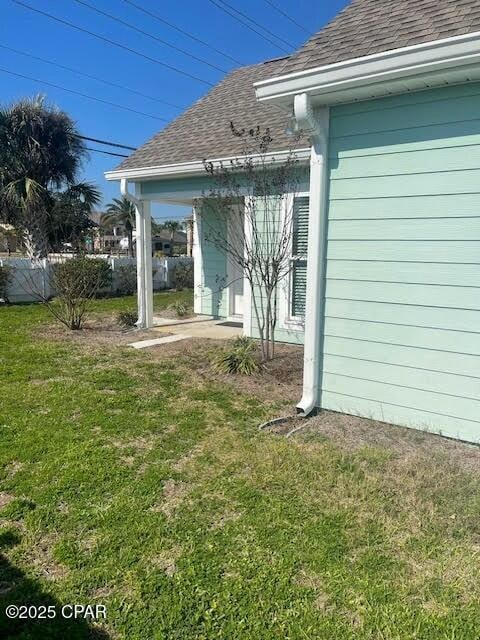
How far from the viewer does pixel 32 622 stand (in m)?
1.87

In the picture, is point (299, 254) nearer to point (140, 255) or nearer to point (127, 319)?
point (140, 255)

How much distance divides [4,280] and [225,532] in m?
10.8

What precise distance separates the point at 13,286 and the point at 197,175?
6964mm

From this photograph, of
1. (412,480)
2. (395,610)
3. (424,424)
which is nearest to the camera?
(395,610)

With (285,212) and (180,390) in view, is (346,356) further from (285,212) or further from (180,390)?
(285,212)

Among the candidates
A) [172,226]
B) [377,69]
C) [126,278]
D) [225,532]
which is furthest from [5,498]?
[172,226]

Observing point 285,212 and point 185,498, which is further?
point 285,212

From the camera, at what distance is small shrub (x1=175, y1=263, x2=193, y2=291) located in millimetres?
15562

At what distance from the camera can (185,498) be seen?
2768 mm

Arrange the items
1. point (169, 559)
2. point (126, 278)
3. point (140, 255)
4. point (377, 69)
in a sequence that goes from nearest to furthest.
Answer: point (169, 559), point (377, 69), point (140, 255), point (126, 278)

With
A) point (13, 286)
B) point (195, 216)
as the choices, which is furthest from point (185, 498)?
point (13, 286)

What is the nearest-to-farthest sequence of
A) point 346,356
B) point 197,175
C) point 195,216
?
point 346,356
point 197,175
point 195,216

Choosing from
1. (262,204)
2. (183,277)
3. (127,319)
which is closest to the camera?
(262,204)

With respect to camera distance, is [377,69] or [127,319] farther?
[127,319]
